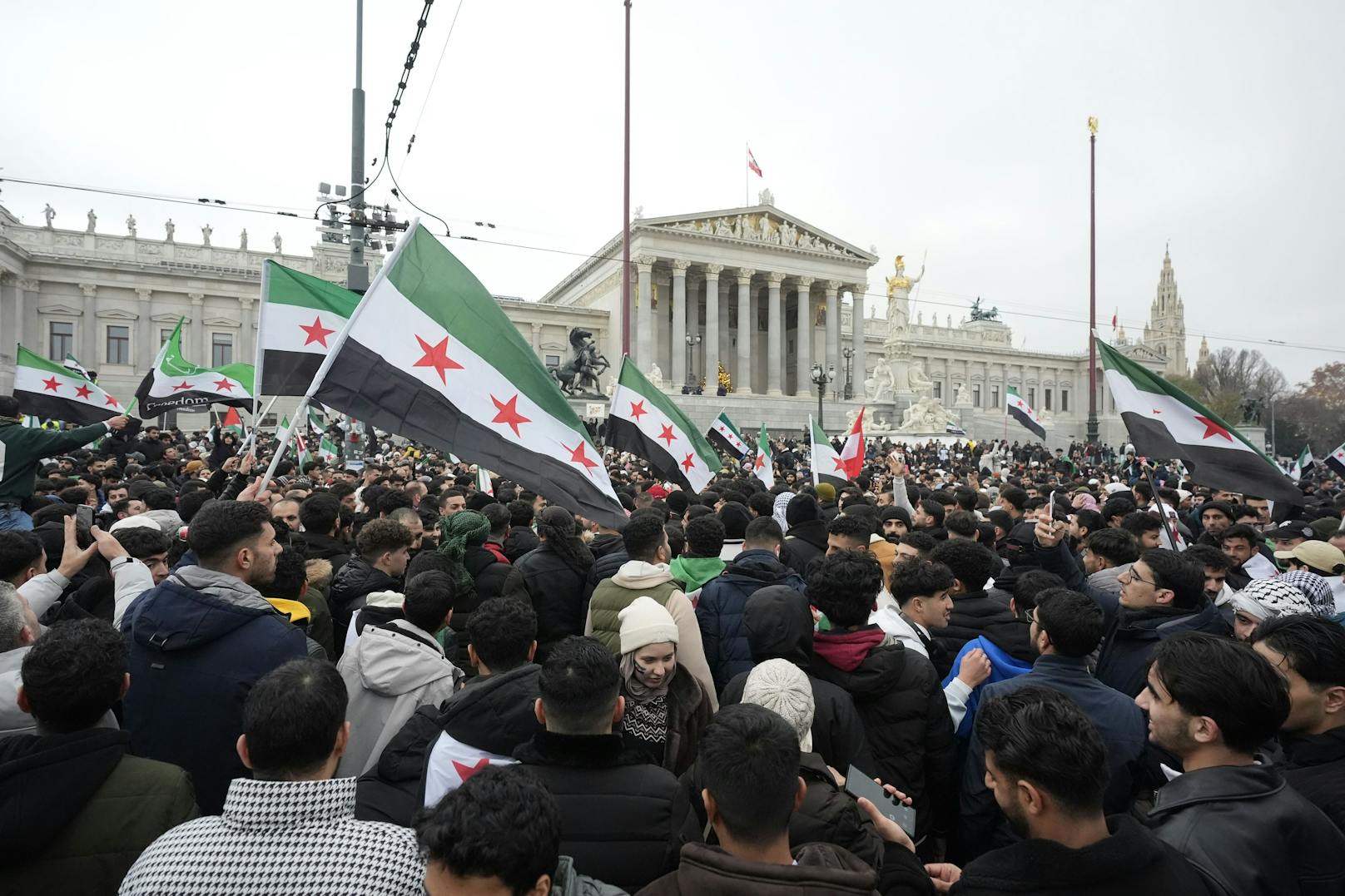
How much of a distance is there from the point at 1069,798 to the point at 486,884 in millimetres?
1241

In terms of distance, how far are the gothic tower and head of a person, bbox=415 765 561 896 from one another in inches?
4136

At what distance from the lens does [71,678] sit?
2.01 meters

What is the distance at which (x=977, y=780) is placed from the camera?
264cm

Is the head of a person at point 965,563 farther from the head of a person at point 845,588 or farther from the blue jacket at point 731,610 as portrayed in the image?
the head of a person at point 845,588

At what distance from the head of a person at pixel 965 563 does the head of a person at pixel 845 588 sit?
87 centimetres

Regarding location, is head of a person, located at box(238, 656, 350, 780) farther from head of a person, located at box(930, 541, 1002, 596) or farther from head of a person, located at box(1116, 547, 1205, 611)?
head of a person, located at box(1116, 547, 1205, 611)

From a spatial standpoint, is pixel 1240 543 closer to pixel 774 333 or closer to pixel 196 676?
pixel 196 676

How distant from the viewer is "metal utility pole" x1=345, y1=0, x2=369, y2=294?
1102 centimetres

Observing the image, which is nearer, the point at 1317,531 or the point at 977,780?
→ the point at 977,780

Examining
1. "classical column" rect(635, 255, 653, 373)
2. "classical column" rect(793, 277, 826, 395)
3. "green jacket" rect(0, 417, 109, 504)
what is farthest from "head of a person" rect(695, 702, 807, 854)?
"classical column" rect(793, 277, 826, 395)

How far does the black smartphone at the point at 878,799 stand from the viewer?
2035mm

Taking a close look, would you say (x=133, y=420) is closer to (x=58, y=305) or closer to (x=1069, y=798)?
(x=1069, y=798)

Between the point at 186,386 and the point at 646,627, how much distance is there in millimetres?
10585

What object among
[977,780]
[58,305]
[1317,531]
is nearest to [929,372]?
[58,305]
